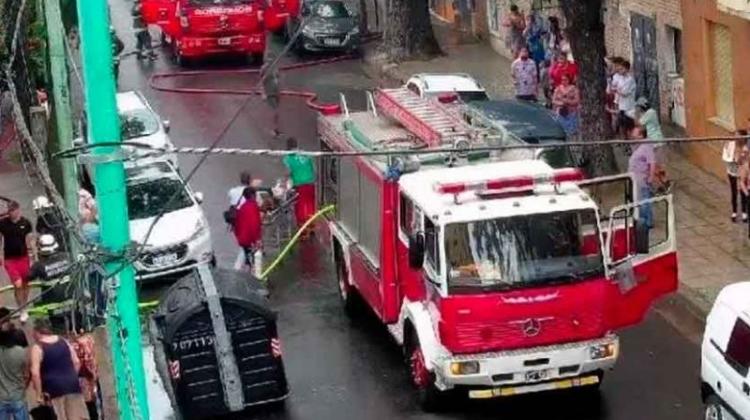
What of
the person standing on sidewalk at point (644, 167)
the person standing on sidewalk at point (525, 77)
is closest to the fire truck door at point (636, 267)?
the person standing on sidewalk at point (644, 167)

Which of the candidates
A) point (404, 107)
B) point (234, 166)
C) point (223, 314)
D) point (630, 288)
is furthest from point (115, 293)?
point (234, 166)

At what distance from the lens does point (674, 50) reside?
28234mm

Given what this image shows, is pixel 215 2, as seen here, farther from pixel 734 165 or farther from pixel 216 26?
pixel 734 165

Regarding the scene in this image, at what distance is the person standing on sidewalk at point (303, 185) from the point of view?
23438 mm

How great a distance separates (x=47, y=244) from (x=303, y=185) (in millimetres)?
4769

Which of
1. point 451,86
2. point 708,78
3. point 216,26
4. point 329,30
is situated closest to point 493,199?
point 708,78

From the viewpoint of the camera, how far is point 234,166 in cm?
2844

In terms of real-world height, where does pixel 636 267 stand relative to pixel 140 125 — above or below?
below

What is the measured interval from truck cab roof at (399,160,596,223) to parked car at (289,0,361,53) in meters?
23.7

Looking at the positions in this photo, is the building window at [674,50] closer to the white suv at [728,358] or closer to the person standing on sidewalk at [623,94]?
the person standing on sidewalk at [623,94]

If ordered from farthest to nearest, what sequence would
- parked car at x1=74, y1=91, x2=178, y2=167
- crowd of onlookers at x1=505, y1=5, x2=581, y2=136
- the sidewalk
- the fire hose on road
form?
the fire hose on road < crowd of onlookers at x1=505, y1=5, x2=581, y2=136 < parked car at x1=74, y1=91, x2=178, y2=167 < the sidewalk

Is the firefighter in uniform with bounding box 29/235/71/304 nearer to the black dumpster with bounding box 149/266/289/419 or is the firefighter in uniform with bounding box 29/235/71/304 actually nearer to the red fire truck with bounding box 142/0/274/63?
the black dumpster with bounding box 149/266/289/419

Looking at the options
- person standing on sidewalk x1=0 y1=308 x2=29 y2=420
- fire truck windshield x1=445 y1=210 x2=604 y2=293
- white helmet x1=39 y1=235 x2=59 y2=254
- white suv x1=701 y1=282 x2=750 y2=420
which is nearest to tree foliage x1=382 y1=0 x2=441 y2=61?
white helmet x1=39 y1=235 x2=59 y2=254

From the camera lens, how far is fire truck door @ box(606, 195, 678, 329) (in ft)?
52.4
